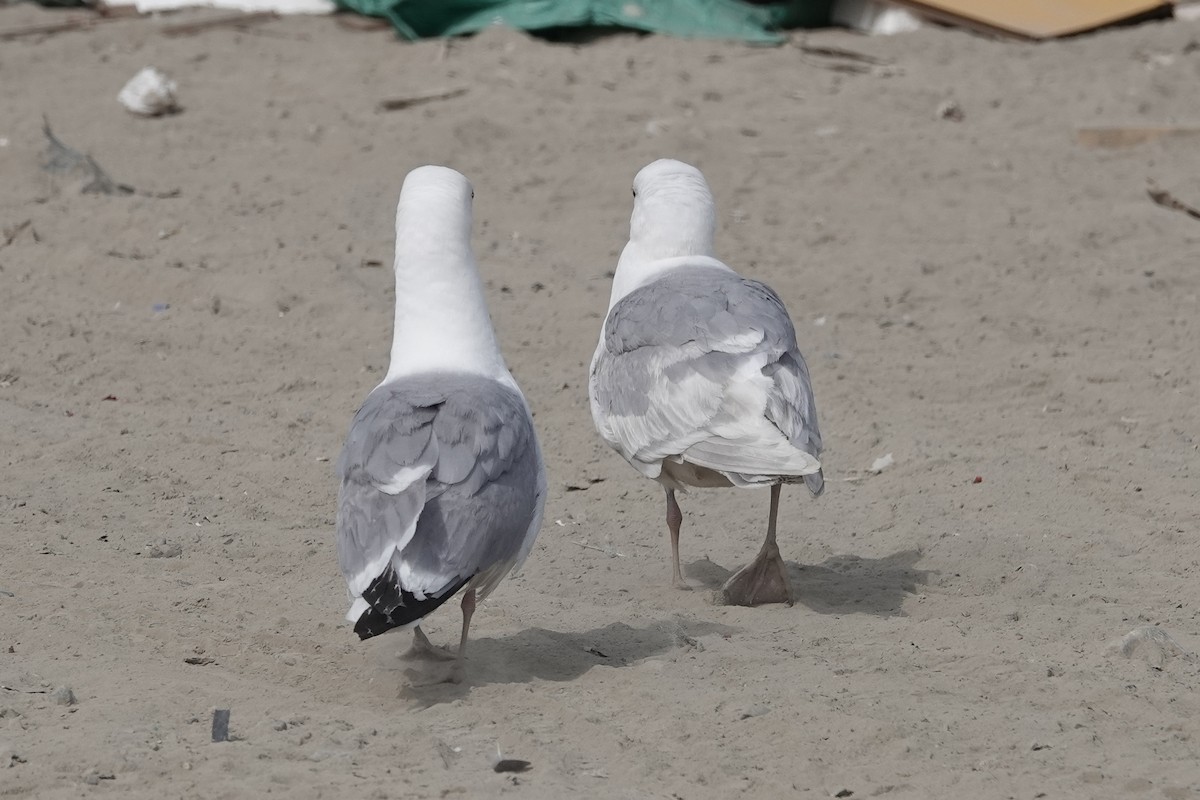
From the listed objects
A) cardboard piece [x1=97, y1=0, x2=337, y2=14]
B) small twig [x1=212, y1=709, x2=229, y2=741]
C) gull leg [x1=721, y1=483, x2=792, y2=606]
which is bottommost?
cardboard piece [x1=97, y1=0, x2=337, y2=14]

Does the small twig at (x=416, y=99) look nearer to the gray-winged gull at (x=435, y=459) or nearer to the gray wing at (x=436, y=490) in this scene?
the gray-winged gull at (x=435, y=459)

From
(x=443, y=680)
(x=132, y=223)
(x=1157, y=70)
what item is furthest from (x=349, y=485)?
(x=1157, y=70)

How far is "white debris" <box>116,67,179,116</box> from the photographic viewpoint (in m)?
10.0

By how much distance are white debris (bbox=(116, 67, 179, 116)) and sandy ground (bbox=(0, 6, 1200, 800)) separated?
0.40ft

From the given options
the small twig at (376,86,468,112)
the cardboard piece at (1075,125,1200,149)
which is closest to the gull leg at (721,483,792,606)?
the cardboard piece at (1075,125,1200,149)

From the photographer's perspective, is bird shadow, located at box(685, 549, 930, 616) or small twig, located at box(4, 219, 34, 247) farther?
small twig, located at box(4, 219, 34, 247)

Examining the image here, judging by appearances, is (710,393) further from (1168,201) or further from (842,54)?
(842,54)

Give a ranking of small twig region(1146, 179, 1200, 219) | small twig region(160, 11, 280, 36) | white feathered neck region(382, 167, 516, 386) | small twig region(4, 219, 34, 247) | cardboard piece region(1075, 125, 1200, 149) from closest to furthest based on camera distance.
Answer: white feathered neck region(382, 167, 516, 386) < small twig region(4, 219, 34, 247) < small twig region(1146, 179, 1200, 219) < cardboard piece region(1075, 125, 1200, 149) < small twig region(160, 11, 280, 36)

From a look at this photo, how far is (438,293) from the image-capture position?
4.48m

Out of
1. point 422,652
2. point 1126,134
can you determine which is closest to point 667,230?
point 422,652

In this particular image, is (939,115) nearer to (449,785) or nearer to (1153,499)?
(1153,499)

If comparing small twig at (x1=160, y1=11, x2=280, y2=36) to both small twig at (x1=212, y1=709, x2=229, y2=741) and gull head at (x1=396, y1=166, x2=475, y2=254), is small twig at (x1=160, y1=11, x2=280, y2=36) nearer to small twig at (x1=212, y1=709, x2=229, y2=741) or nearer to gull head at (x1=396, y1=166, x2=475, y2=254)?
gull head at (x1=396, y1=166, x2=475, y2=254)

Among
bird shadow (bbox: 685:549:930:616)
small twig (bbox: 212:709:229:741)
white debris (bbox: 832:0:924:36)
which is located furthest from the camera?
white debris (bbox: 832:0:924:36)

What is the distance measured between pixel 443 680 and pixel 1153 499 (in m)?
2.87
